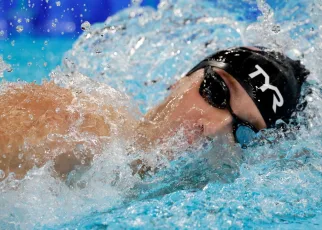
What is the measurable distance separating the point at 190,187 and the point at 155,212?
0.90ft

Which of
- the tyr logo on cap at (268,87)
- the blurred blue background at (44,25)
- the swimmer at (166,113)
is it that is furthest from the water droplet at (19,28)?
the tyr logo on cap at (268,87)

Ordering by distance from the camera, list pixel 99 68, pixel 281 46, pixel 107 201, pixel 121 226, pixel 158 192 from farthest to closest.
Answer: pixel 99 68
pixel 281 46
pixel 158 192
pixel 107 201
pixel 121 226

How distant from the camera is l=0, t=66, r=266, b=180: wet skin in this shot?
1362 millimetres

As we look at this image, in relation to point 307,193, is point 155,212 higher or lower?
higher

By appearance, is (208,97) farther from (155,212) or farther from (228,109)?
(155,212)

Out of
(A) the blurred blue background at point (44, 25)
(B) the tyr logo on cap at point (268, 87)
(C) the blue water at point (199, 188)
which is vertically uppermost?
(A) the blurred blue background at point (44, 25)

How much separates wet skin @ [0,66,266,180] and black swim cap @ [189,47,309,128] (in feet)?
0.11

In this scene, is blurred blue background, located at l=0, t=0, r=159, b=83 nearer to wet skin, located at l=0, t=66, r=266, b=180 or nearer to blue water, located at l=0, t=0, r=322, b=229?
blue water, located at l=0, t=0, r=322, b=229

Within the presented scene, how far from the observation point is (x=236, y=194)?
1.43 metres

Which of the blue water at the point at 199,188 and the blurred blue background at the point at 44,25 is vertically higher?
the blurred blue background at the point at 44,25

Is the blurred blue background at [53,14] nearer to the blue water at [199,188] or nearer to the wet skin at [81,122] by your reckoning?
the blue water at [199,188]

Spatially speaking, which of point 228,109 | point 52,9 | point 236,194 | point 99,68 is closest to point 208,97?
point 228,109

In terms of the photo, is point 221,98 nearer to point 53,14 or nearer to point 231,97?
point 231,97

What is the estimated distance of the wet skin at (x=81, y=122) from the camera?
4.47 feet
